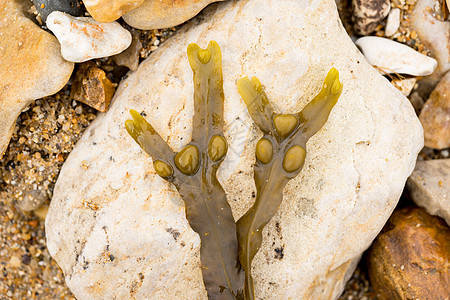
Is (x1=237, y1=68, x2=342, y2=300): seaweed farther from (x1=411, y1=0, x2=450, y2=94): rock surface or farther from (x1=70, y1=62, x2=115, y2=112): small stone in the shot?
(x1=411, y1=0, x2=450, y2=94): rock surface

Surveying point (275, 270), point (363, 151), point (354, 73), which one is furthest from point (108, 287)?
point (354, 73)

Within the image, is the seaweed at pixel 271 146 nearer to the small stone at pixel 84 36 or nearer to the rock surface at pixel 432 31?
the small stone at pixel 84 36

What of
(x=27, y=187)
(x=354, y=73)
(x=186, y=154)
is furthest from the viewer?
(x=27, y=187)

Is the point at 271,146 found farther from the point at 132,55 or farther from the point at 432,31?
the point at 432,31

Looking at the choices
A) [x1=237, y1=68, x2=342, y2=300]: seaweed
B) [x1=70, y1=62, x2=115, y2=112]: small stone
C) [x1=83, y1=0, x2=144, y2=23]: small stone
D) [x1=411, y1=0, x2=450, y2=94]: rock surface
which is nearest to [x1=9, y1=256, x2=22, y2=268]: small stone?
[x1=70, y1=62, x2=115, y2=112]: small stone

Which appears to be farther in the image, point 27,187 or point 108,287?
point 27,187

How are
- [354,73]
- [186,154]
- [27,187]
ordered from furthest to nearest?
1. [27,187]
2. [354,73]
3. [186,154]

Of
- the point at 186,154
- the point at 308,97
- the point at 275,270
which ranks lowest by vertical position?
the point at 275,270

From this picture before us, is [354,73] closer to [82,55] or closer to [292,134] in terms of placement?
[292,134]
